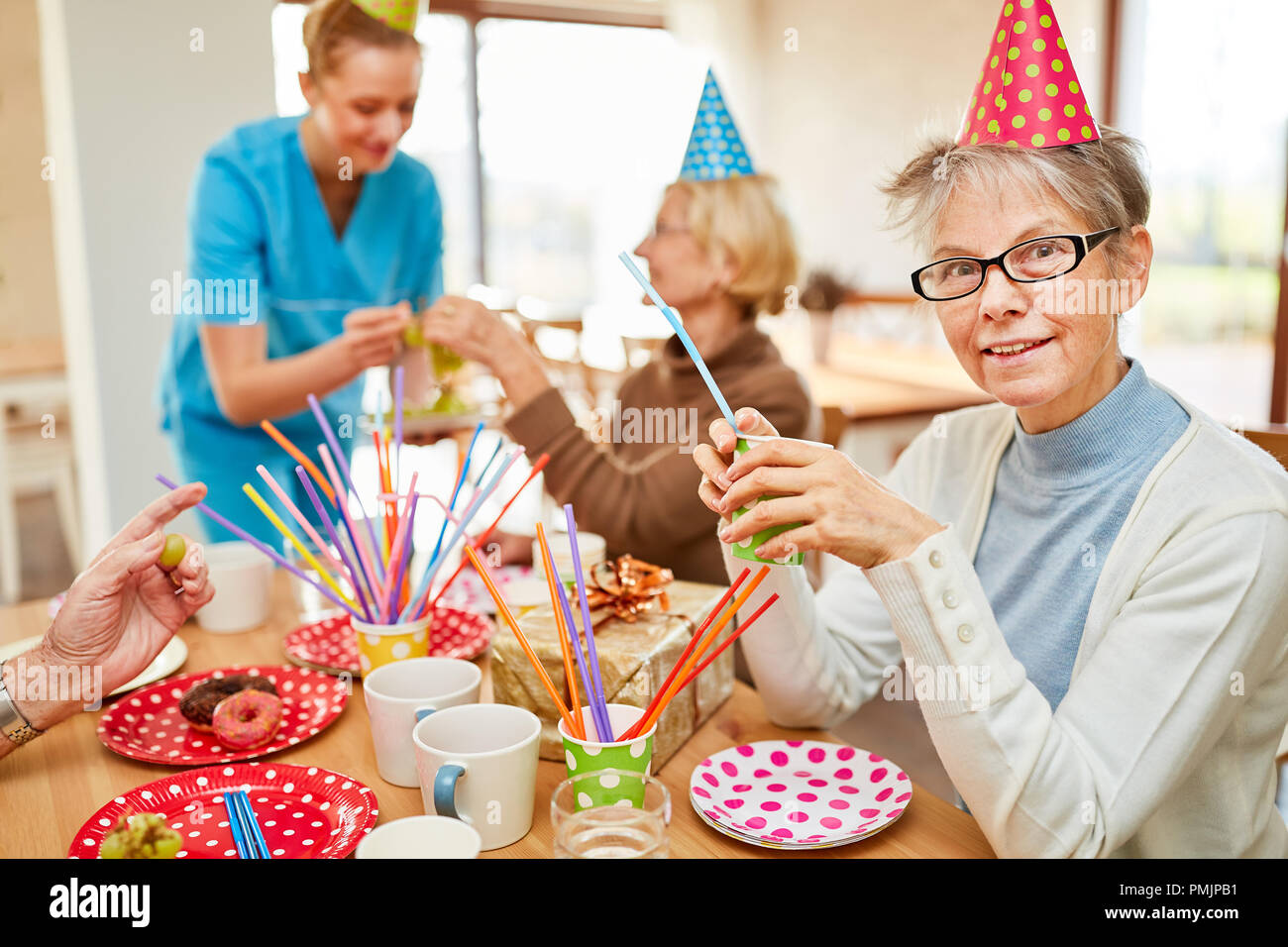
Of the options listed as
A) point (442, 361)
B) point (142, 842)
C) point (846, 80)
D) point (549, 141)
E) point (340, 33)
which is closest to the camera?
point (142, 842)

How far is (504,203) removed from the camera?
23.0ft

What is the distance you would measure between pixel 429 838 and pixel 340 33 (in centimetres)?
149

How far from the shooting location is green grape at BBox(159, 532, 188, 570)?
1055 mm

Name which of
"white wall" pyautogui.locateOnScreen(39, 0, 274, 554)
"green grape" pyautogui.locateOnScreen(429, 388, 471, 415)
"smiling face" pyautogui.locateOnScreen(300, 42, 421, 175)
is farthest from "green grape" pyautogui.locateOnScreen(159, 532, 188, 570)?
"green grape" pyautogui.locateOnScreen(429, 388, 471, 415)

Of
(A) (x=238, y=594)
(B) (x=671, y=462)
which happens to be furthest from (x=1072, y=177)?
(A) (x=238, y=594)

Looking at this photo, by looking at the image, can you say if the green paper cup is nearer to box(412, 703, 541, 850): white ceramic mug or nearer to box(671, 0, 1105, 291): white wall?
box(412, 703, 541, 850): white ceramic mug

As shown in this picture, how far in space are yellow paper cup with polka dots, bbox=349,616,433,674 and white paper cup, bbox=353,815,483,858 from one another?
0.38 metres

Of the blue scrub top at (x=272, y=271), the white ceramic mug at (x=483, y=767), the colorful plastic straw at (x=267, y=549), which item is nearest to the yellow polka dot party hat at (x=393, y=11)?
the blue scrub top at (x=272, y=271)

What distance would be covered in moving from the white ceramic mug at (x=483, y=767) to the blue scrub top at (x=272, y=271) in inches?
47.9

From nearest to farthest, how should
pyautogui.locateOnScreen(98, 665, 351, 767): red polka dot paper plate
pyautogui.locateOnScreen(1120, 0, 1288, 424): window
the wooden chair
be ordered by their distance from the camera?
pyautogui.locateOnScreen(98, 665, 351, 767): red polka dot paper plate, the wooden chair, pyautogui.locateOnScreen(1120, 0, 1288, 424): window

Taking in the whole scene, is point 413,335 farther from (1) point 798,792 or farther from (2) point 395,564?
(1) point 798,792

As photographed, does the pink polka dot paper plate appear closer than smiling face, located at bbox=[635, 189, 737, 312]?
Yes

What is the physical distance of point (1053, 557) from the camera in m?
1.12
